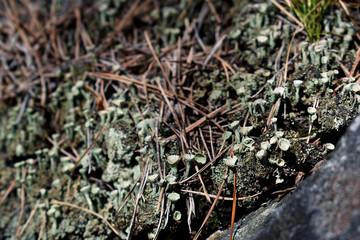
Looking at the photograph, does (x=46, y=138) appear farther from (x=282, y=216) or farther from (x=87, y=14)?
(x=282, y=216)

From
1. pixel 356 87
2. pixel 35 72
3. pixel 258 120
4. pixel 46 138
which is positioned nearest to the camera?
pixel 356 87

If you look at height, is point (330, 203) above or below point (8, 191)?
above

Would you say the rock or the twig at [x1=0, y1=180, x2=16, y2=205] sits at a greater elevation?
the rock

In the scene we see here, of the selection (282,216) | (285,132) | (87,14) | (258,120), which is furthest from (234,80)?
(87,14)

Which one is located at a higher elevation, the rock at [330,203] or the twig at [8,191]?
the rock at [330,203]

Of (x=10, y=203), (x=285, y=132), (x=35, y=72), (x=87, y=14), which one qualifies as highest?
(x=87, y=14)

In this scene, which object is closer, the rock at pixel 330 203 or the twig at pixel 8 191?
the rock at pixel 330 203

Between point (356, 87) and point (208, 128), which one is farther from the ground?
point (356, 87)

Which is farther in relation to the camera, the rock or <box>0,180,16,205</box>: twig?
<box>0,180,16,205</box>: twig
